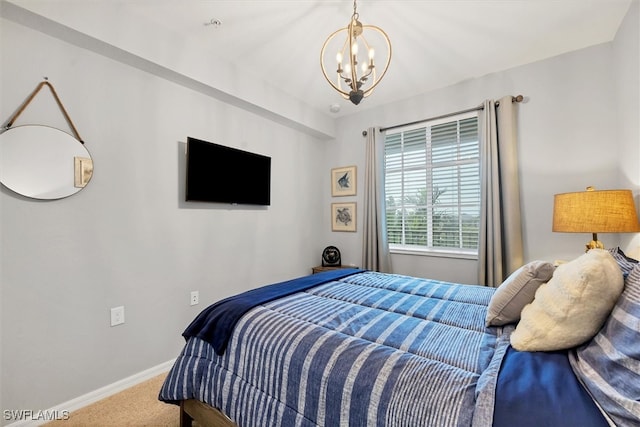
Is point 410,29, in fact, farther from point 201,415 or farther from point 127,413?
point 127,413

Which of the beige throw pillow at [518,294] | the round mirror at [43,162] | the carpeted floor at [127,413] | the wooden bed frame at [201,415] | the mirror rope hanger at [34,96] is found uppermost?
the mirror rope hanger at [34,96]

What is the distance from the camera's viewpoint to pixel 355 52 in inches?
62.1

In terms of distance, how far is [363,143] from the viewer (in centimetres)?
367

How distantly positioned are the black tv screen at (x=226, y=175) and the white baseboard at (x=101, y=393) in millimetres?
1392

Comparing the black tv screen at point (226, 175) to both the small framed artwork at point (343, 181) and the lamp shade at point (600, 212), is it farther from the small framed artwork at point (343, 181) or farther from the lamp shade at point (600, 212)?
the lamp shade at point (600, 212)

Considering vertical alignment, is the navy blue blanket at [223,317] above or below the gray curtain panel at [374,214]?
below

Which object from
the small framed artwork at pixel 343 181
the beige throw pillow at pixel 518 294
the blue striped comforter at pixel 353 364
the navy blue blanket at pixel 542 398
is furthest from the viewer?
the small framed artwork at pixel 343 181

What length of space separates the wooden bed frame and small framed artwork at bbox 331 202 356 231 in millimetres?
A: 2655

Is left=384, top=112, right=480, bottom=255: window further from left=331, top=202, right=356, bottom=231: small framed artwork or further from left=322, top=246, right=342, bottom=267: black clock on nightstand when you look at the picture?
left=322, top=246, right=342, bottom=267: black clock on nightstand

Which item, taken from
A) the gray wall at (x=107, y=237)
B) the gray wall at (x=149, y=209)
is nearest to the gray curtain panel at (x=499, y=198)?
the gray wall at (x=149, y=209)

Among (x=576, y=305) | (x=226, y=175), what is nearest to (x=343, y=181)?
(x=226, y=175)

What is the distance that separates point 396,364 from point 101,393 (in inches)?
83.4

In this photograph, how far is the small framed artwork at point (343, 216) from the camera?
3.73m

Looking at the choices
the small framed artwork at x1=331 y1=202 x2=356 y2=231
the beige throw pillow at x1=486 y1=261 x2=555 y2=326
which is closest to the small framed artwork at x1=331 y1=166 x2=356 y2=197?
the small framed artwork at x1=331 y1=202 x2=356 y2=231
